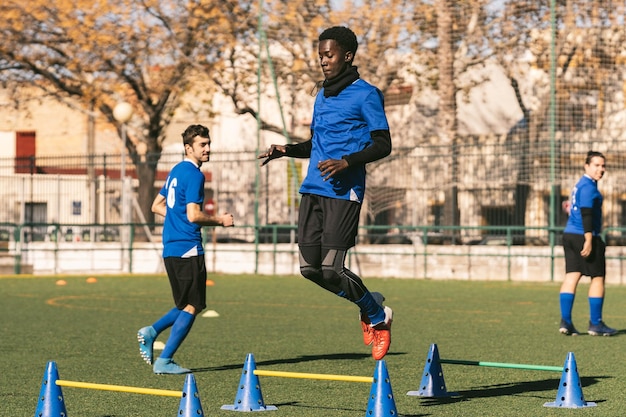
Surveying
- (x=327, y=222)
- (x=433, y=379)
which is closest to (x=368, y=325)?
(x=433, y=379)

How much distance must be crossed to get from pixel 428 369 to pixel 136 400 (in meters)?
1.92

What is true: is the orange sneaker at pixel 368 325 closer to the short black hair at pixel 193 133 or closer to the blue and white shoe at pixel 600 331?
the short black hair at pixel 193 133

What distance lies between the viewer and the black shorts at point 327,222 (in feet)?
25.1

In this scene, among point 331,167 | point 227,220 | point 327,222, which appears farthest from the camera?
point 227,220

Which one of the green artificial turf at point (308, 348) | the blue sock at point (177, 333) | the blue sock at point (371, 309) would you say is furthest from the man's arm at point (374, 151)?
the blue sock at point (177, 333)

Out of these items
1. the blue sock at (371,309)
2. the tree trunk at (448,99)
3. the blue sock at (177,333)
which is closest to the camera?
the blue sock at (371,309)

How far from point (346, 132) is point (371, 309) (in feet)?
3.68

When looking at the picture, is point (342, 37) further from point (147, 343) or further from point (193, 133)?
point (147, 343)

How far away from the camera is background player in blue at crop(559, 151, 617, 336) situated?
12539 millimetres

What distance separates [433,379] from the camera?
799 cm

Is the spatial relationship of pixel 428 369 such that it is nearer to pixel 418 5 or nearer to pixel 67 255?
pixel 418 5

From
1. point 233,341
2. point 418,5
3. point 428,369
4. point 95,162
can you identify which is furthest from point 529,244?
point 428,369

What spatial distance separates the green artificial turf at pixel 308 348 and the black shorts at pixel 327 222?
3.41ft

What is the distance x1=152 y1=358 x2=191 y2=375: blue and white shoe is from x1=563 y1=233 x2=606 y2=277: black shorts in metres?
5.00
